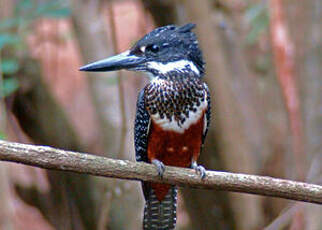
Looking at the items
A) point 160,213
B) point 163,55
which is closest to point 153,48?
point 163,55

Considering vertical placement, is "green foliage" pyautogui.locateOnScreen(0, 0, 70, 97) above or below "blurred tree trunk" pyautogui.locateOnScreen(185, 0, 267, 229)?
above

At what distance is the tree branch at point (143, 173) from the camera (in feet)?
8.16

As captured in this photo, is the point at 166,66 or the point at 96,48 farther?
the point at 96,48

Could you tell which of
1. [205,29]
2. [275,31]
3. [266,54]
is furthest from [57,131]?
[266,54]

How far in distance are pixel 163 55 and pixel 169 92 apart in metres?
0.16

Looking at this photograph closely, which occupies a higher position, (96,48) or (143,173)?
(96,48)

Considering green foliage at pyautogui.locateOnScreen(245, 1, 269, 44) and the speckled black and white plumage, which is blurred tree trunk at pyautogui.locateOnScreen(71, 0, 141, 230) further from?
the speckled black and white plumage

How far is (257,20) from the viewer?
5555 millimetres

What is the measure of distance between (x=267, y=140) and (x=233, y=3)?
112cm

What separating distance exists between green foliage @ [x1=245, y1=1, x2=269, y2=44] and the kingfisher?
2.00 meters

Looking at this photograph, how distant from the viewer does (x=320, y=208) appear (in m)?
4.50

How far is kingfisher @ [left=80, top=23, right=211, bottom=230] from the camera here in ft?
11.0

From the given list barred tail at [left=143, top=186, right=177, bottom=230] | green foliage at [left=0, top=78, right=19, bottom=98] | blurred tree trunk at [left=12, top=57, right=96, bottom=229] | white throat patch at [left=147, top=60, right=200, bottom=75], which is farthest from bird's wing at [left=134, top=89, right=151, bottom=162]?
blurred tree trunk at [left=12, top=57, right=96, bottom=229]

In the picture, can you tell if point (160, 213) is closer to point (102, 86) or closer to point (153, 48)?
point (153, 48)
